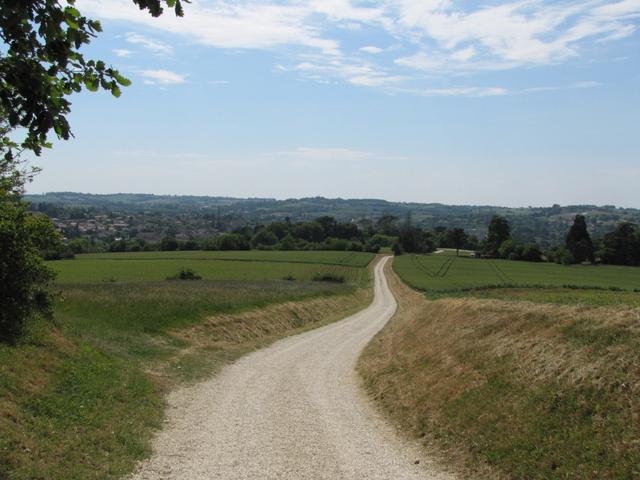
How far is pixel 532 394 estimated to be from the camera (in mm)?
12547

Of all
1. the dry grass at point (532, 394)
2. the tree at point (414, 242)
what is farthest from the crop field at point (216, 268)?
the dry grass at point (532, 394)

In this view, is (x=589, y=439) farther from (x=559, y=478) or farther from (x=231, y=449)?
(x=231, y=449)

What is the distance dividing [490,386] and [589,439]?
4.22 m

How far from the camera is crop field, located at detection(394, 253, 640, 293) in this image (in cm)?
6331

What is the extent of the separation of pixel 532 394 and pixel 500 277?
70.8 meters

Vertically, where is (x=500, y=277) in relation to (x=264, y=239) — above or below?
above

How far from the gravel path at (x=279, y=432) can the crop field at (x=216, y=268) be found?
159 ft

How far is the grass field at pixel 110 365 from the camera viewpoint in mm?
10367

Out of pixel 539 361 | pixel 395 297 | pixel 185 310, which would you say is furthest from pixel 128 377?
pixel 395 297

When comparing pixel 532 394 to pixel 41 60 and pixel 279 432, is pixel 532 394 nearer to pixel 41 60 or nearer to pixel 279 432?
pixel 279 432

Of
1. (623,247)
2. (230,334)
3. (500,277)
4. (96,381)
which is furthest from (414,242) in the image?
(96,381)

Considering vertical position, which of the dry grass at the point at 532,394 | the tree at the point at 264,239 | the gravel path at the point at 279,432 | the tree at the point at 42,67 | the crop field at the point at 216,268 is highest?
the tree at the point at 42,67

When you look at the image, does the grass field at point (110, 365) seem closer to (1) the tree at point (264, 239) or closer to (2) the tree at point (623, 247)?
(2) the tree at point (623, 247)

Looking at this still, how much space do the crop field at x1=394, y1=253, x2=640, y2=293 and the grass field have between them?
84.2ft
